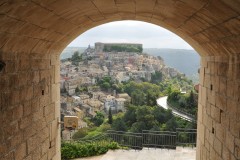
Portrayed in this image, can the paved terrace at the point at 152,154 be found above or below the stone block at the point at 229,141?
below

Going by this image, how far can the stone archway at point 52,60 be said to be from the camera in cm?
367

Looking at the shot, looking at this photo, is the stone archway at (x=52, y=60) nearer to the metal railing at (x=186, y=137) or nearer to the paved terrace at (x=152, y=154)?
the paved terrace at (x=152, y=154)

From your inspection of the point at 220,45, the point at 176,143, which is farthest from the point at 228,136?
the point at 176,143

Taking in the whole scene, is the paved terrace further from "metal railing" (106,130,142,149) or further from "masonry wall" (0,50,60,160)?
"masonry wall" (0,50,60,160)

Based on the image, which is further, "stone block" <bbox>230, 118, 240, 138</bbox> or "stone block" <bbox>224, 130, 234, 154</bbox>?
"stone block" <bbox>224, 130, 234, 154</bbox>

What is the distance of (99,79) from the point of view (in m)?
50.7

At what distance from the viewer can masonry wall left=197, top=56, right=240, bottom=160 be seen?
4078 mm

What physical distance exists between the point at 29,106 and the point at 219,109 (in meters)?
3.07

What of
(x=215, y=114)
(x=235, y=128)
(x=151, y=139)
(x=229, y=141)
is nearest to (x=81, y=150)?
(x=151, y=139)

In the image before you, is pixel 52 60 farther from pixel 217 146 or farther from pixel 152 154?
pixel 152 154

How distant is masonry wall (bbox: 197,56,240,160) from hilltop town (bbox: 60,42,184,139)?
1267cm

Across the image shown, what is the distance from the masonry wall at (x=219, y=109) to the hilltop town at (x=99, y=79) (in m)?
12.7

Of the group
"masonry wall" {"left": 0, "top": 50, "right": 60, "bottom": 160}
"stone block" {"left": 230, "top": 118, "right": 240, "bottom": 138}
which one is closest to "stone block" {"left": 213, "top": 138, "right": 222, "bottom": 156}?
"stone block" {"left": 230, "top": 118, "right": 240, "bottom": 138}

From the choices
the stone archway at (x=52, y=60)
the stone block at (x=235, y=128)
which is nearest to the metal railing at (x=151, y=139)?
the stone archway at (x=52, y=60)
